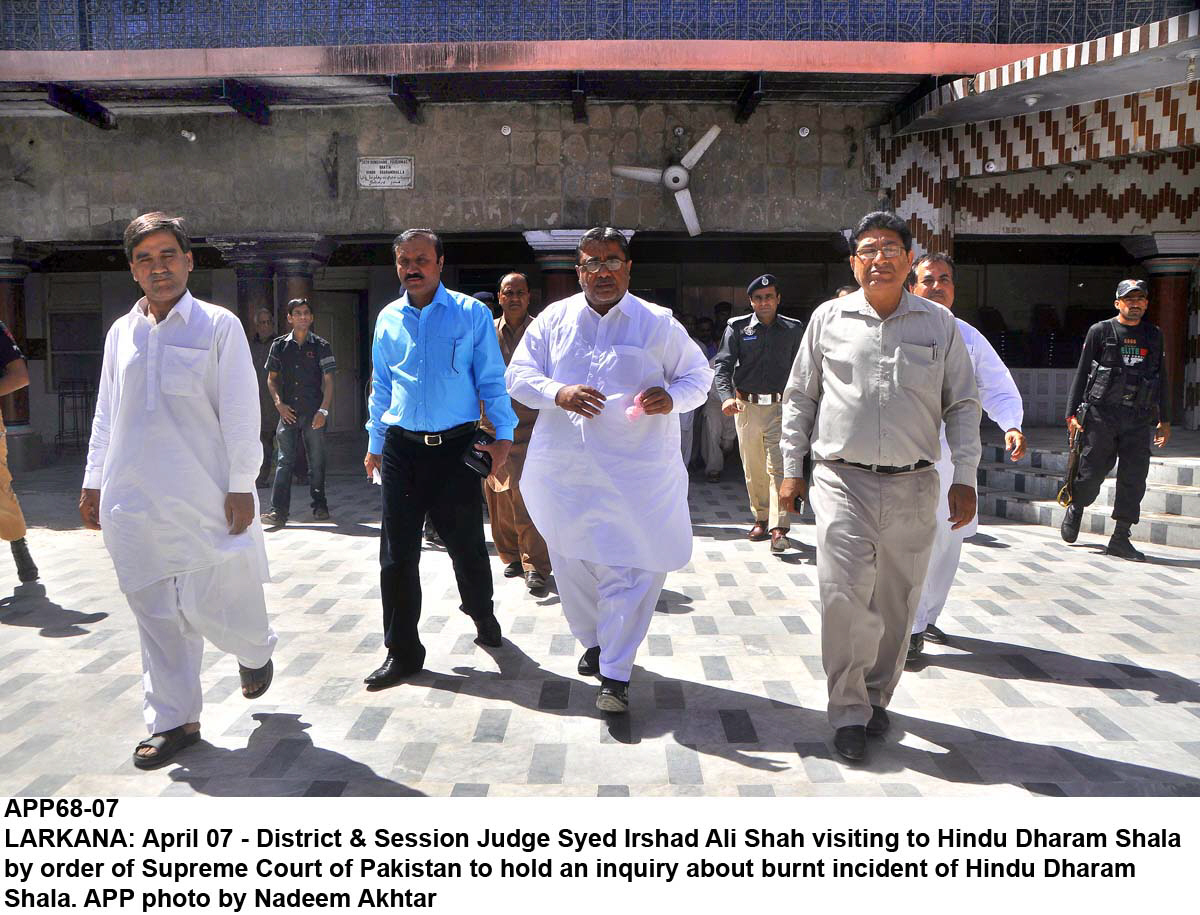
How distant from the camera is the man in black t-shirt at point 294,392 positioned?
8.10 meters

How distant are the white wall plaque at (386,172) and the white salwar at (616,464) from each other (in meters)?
7.11

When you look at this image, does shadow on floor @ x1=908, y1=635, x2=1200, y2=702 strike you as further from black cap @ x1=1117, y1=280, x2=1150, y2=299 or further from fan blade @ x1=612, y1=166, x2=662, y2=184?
fan blade @ x1=612, y1=166, x2=662, y2=184

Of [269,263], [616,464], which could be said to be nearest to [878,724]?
[616,464]

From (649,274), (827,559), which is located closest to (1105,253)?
(649,274)

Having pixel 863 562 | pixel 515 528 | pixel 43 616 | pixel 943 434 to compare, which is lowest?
pixel 43 616

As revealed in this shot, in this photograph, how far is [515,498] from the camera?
19.9 ft

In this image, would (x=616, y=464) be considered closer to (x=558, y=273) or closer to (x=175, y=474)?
(x=175, y=474)

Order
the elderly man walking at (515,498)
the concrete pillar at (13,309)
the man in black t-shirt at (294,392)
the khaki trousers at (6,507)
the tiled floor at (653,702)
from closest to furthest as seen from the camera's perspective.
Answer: the tiled floor at (653,702), the khaki trousers at (6,507), the elderly man walking at (515,498), the man in black t-shirt at (294,392), the concrete pillar at (13,309)

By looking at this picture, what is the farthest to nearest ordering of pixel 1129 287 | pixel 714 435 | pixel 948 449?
pixel 714 435, pixel 1129 287, pixel 948 449

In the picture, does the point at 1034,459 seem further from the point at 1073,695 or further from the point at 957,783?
the point at 957,783

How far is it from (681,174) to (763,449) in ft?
13.7

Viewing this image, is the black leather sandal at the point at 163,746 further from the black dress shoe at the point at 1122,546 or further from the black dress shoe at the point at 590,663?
the black dress shoe at the point at 1122,546

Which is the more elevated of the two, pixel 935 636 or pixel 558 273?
pixel 558 273

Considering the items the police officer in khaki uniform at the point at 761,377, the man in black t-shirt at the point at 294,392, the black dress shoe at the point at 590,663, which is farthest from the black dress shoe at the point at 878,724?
the man in black t-shirt at the point at 294,392
